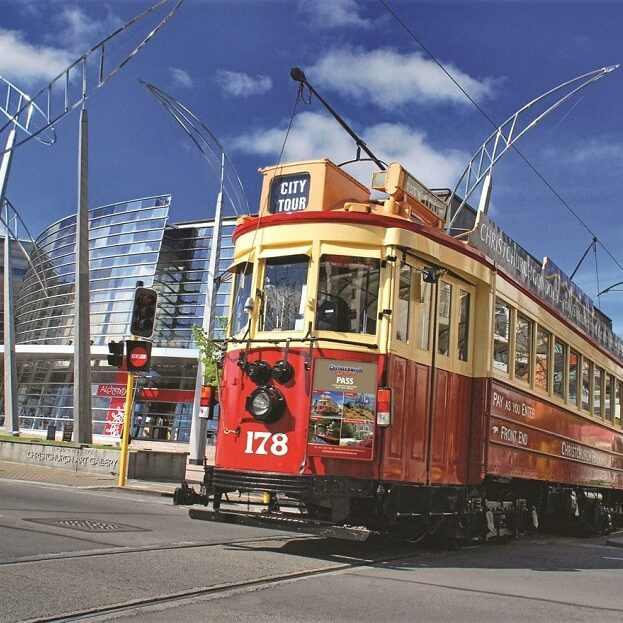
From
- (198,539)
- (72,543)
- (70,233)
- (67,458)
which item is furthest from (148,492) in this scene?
(70,233)

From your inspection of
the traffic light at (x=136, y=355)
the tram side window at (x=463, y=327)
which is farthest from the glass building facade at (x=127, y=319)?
the tram side window at (x=463, y=327)

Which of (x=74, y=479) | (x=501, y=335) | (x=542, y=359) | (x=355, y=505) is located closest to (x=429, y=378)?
(x=355, y=505)

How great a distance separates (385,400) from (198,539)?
3.00 meters

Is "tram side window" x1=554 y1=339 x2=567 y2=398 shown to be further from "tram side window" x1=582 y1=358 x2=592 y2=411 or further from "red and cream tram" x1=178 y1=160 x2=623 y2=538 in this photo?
"red and cream tram" x1=178 y1=160 x2=623 y2=538

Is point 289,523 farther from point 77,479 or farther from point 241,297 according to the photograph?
point 77,479

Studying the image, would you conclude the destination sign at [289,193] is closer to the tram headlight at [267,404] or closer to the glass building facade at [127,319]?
the tram headlight at [267,404]

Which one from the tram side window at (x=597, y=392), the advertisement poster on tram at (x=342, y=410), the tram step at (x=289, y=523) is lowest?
the tram step at (x=289, y=523)

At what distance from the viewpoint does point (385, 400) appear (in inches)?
310

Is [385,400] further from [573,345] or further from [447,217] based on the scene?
[573,345]

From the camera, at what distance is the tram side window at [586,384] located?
1373 centimetres

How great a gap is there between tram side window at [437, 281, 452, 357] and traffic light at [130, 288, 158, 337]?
6500 millimetres

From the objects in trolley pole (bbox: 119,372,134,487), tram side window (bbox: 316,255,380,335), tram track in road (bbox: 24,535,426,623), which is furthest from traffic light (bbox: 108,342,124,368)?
tram side window (bbox: 316,255,380,335)

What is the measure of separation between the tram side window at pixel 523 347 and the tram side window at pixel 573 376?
86.5 inches

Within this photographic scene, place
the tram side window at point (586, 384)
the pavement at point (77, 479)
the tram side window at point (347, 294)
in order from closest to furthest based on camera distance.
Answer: the tram side window at point (347, 294)
the tram side window at point (586, 384)
the pavement at point (77, 479)
